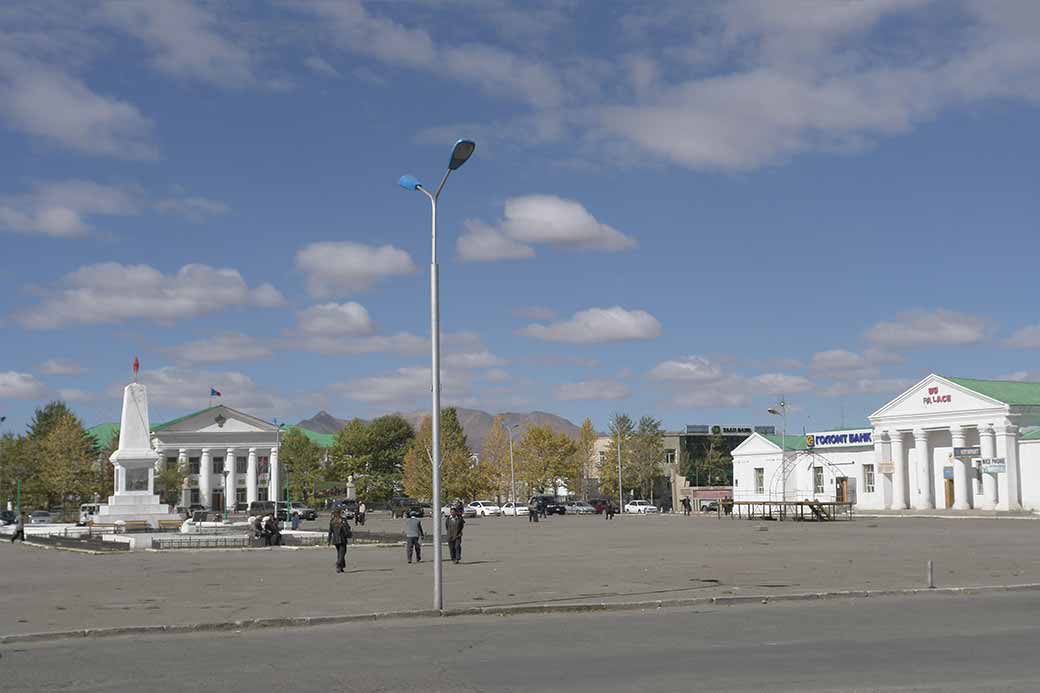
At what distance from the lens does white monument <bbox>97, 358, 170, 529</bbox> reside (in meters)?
60.7

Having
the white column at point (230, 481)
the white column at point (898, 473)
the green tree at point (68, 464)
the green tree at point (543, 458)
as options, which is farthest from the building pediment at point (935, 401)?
the white column at point (230, 481)

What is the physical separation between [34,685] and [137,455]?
167 feet

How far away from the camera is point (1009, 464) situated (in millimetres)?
83188

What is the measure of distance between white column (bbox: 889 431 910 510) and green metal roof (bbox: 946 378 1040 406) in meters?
7.73

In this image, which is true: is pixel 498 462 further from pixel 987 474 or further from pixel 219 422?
pixel 987 474

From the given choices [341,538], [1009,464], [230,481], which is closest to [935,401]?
[1009,464]

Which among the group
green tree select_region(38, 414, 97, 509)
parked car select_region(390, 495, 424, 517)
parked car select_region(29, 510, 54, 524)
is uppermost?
green tree select_region(38, 414, 97, 509)

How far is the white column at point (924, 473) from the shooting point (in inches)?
3617

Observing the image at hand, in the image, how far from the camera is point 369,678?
41.9 ft

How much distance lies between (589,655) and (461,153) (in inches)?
359

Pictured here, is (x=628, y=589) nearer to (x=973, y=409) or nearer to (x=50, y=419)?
(x=973, y=409)

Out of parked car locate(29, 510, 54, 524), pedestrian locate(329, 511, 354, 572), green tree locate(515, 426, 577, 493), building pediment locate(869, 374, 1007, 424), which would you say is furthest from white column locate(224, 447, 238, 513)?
pedestrian locate(329, 511, 354, 572)

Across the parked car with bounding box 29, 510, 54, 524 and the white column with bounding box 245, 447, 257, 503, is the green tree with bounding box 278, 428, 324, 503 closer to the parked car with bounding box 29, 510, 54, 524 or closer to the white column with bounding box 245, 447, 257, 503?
the white column with bounding box 245, 447, 257, 503

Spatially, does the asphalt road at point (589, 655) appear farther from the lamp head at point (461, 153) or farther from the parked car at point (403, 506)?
the parked car at point (403, 506)
